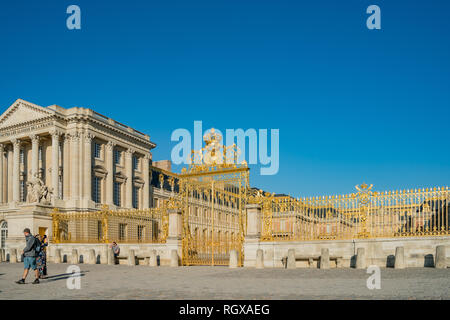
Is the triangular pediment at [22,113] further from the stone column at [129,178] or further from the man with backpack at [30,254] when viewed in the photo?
the man with backpack at [30,254]

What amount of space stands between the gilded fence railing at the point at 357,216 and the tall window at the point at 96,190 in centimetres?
2989

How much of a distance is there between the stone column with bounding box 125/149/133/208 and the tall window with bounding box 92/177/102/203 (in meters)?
3.77

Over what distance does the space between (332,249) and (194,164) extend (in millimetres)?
7140

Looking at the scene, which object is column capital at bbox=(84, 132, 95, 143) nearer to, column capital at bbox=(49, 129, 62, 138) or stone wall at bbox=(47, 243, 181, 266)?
column capital at bbox=(49, 129, 62, 138)

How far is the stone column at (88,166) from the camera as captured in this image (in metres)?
45.1

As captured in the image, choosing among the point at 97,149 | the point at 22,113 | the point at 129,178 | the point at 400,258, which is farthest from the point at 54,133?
the point at 400,258

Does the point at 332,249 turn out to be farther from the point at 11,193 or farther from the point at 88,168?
the point at 11,193

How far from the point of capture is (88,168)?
1790 inches

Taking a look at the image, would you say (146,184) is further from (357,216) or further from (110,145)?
(357,216)

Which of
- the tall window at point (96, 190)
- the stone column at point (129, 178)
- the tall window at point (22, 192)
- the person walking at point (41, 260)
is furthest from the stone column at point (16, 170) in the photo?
the person walking at point (41, 260)

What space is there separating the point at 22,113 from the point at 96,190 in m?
10.4

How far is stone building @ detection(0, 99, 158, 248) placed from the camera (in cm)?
4491
